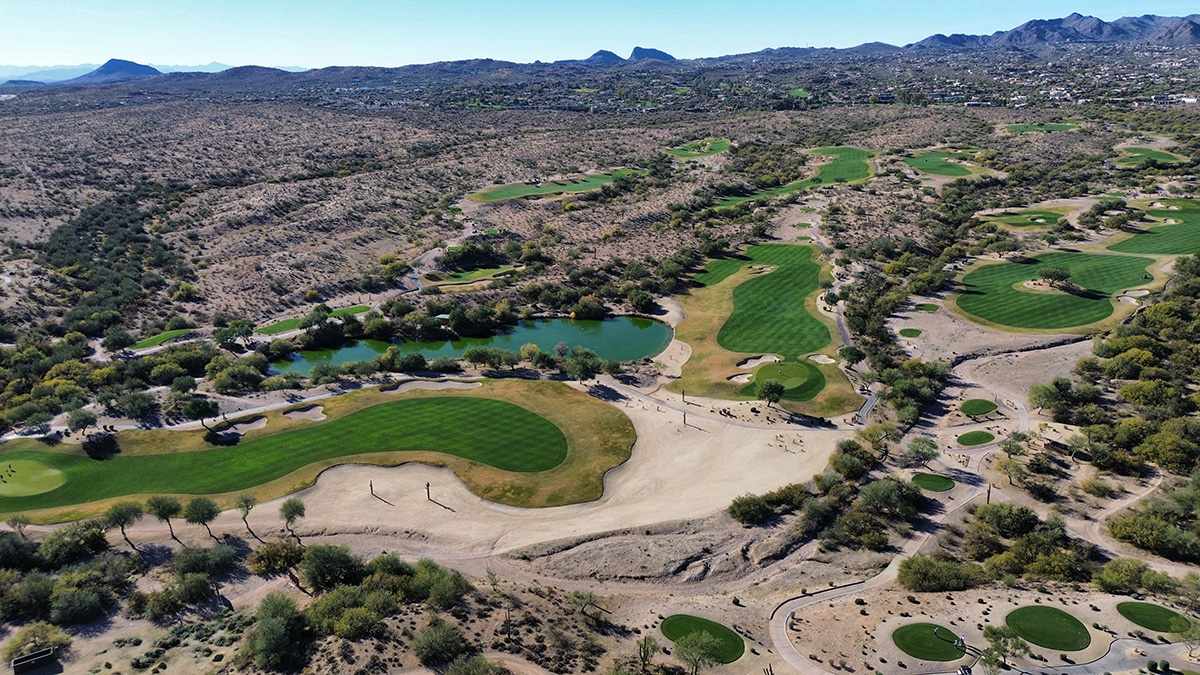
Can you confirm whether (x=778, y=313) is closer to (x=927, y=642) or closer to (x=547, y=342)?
(x=547, y=342)

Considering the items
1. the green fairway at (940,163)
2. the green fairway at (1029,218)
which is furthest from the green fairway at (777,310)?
the green fairway at (940,163)

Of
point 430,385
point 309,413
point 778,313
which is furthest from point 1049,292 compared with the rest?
point 309,413

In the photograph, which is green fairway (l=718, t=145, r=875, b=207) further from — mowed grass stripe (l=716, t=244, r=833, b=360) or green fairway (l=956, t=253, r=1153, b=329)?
green fairway (l=956, t=253, r=1153, b=329)

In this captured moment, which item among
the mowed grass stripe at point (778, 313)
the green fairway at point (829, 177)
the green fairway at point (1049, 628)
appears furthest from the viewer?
the green fairway at point (829, 177)

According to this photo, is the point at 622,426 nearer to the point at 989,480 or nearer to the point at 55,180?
the point at 989,480

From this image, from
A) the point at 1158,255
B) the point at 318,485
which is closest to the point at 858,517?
the point at 318,485

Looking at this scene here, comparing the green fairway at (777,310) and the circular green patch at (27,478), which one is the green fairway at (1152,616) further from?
the circular green patch at (27,478)
